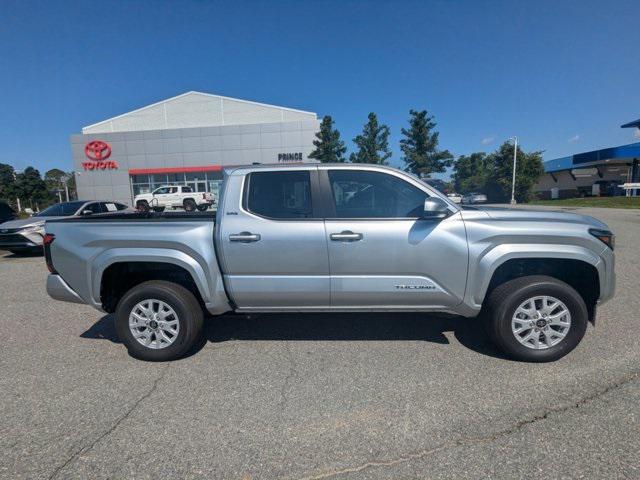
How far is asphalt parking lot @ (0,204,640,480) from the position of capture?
216cm

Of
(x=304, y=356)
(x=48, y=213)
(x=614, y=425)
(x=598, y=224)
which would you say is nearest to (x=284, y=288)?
(x=304, y=356)

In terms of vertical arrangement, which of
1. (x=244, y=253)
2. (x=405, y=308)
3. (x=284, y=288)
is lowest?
(x=405, y=308)

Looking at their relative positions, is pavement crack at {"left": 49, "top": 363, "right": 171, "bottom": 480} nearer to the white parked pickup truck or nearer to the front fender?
the front fender

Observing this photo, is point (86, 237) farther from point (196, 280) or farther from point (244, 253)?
point (244, 253)

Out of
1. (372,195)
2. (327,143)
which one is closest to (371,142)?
(327,143)

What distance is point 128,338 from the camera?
3.51 meters

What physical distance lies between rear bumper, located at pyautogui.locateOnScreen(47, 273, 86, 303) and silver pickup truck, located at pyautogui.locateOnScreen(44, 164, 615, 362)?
0.01 m

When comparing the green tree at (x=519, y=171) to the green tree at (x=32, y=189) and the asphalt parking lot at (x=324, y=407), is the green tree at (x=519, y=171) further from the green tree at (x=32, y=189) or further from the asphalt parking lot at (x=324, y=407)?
the green tree at (x=32, y=189)

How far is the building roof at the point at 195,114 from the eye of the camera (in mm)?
35875

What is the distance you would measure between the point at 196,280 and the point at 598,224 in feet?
13.4

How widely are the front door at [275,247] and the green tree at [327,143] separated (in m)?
29.4

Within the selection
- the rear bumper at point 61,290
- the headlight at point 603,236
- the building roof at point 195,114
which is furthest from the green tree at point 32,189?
the headlight at point 603,236

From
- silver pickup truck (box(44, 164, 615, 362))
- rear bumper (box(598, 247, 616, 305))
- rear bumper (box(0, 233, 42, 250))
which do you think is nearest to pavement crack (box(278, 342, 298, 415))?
silver pickup truck (box(44, 164, 615, 362))

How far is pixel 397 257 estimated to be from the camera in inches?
131
